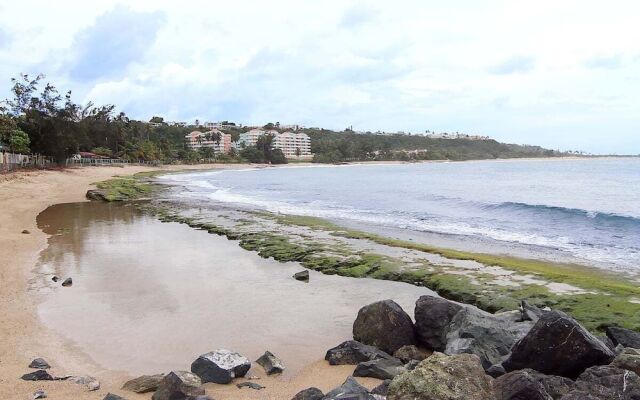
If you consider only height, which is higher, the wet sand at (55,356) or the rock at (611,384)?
the rock at (611,384)

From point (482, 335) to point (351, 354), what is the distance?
81.3 inches

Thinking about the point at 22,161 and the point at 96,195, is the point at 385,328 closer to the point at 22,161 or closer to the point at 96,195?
the point at 96,195

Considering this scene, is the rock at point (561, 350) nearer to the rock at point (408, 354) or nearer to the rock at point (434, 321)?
the rock at point (408, 354)

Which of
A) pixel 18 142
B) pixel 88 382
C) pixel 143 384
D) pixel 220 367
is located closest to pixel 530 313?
pixel 220 367

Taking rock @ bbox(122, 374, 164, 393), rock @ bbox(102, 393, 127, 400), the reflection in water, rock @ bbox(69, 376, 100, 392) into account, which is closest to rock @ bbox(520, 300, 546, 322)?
the reflection in water

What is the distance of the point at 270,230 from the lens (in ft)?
71.8

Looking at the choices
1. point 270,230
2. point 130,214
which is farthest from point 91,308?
point 130,214

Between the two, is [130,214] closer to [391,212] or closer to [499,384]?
[391,212]

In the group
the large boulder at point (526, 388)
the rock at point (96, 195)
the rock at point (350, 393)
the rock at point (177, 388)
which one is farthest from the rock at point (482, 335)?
the rock at point (96, 195)

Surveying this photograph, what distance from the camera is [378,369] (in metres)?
7.27

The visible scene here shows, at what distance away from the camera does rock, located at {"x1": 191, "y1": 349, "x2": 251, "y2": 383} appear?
706cm

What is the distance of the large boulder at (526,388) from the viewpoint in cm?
526

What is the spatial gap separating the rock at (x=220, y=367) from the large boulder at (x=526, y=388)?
140 inches

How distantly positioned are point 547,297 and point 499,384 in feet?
22.0
